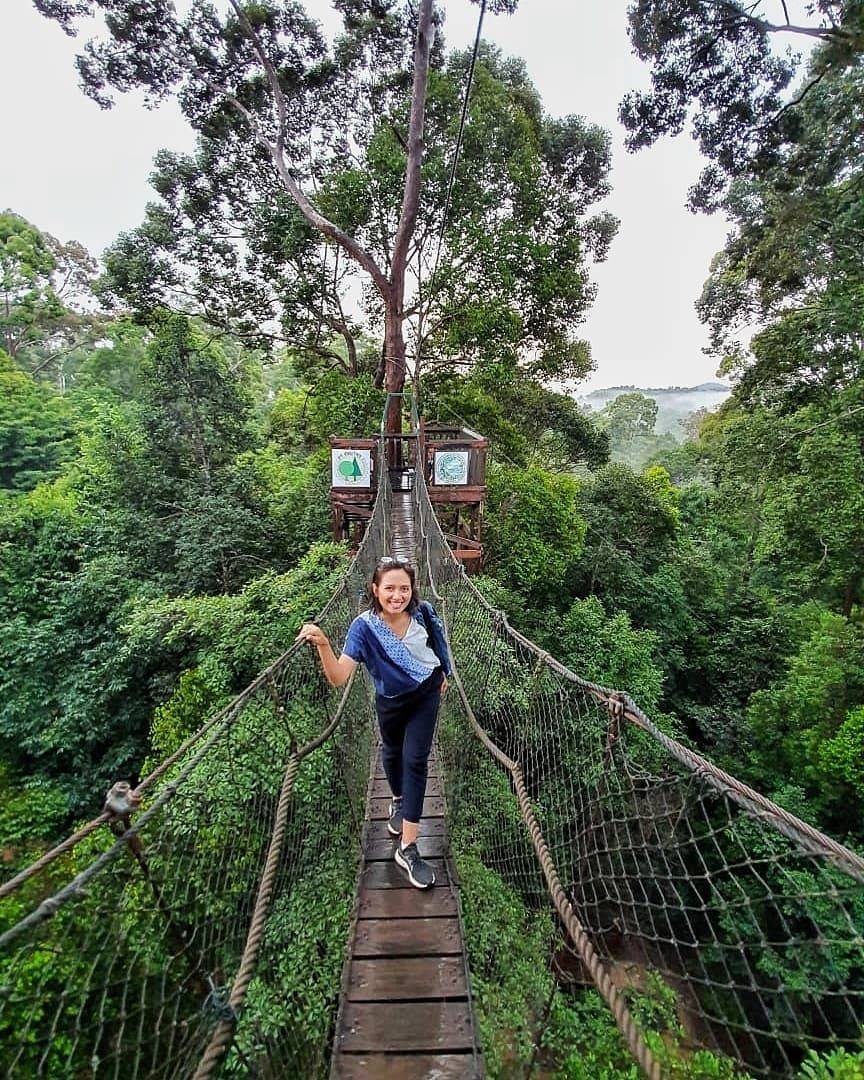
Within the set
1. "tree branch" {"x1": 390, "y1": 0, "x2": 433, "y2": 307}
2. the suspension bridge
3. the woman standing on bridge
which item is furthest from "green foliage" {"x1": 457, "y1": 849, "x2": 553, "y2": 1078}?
"tree branch" {"x1": 390, "y1": 0, "x2": 433, "y2": 307}

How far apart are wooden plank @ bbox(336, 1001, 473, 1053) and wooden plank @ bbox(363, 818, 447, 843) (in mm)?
485

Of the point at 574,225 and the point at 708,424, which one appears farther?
the point at 708,424

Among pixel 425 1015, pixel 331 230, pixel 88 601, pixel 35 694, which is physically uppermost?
pixel 331 230

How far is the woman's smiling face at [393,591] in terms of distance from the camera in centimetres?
135

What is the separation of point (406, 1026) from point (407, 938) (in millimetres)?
190

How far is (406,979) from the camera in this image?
138cm

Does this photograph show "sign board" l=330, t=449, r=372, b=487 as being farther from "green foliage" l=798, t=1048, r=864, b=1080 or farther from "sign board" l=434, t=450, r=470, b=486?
"green foliage" l=798, t=1048, r=864, b=1080

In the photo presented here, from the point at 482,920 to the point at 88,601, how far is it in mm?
5319

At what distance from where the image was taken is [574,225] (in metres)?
6.40

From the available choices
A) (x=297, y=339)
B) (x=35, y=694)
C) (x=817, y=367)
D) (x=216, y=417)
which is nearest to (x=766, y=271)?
(x=817, y=367)

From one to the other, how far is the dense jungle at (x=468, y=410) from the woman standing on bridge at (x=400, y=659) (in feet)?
7.88

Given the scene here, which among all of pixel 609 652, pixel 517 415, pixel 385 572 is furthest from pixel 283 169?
pixel 385 572

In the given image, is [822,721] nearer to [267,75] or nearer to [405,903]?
[405,903]

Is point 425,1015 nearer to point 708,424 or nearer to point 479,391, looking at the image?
point 479,391
